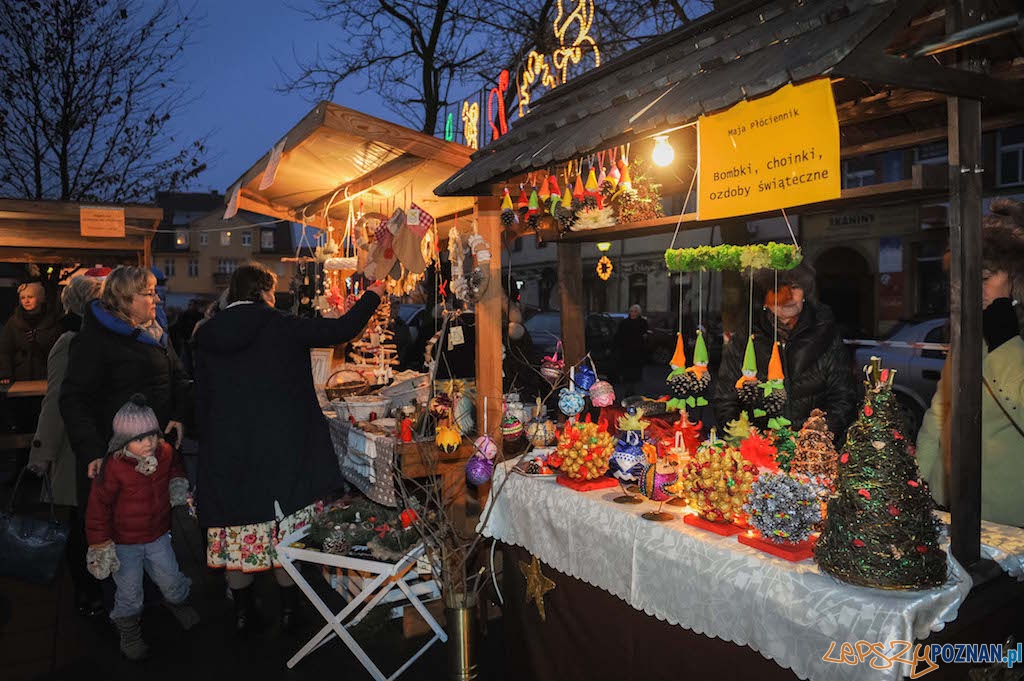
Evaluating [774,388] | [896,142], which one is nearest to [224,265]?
[896,142]

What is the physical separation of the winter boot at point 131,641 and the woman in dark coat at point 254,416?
527 millimetres

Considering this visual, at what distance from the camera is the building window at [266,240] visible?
44.6m

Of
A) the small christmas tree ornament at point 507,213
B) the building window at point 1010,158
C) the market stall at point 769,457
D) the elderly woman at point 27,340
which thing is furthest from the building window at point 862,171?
the elderly woman at point 27,340

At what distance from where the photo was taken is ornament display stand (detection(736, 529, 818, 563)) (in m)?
2.11

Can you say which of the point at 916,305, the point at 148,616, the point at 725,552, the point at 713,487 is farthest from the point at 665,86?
the point at 916,305

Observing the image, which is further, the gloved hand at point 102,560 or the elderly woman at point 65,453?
the elderly woman at point 65,453

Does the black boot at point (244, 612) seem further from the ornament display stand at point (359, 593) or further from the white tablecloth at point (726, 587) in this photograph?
the white tablecloth at point (726, 587)

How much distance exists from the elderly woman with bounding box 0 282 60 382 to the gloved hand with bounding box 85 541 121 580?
14.4ft

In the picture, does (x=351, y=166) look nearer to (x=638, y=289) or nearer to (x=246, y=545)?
(x=246, y=545)

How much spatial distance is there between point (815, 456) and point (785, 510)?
34 cm

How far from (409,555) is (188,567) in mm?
2643

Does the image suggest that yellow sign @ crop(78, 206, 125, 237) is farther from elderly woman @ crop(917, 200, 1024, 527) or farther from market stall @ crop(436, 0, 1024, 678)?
elderly woman @ crop(917, 200, 1024, 527)

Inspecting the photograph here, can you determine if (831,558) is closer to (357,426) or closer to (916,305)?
(357,426)

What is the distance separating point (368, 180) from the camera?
496cm
